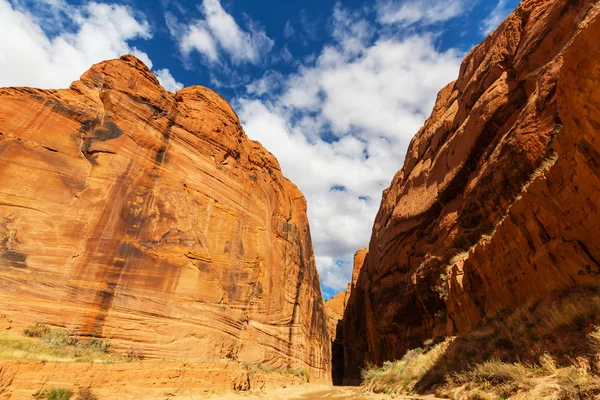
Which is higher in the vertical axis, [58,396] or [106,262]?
[106,262]

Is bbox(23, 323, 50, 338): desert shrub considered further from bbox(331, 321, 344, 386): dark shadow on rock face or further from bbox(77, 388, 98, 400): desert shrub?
bbox(331, 321, 344, 386): dark shadow on rock face

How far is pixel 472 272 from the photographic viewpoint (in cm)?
1380

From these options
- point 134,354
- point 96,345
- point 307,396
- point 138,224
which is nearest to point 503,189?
point 307,396

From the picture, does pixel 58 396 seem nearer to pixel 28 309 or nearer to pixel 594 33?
pixel 28 309

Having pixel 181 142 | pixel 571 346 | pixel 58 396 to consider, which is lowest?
pixel 58 396

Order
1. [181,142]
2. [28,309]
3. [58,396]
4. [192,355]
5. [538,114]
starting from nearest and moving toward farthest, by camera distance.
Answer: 1. [58,396]
2. [538,114]
3. [28,309]
4. [192,355]
5. [181,142]

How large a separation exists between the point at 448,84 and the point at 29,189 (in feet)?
100.0

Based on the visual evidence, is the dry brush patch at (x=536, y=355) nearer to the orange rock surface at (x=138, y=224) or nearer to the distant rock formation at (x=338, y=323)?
the orange rock surface at (x=138, y=224)

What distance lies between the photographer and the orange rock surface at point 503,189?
7.67 metres

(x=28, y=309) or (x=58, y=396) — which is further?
(x=28, y=309)

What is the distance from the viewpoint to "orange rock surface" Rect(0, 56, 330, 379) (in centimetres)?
1531

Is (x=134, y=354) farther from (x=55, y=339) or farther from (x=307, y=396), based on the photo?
(x=307, y=396)

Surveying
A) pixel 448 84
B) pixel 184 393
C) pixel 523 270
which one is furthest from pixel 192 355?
pixel 448 84

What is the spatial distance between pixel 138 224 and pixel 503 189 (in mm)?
18878
